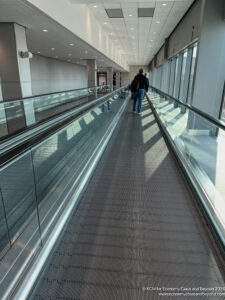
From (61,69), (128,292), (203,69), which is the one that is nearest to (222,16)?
(203,69)

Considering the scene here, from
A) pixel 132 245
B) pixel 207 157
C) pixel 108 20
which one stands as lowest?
pixel 132 245

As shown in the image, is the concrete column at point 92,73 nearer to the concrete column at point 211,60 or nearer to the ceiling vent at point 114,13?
the ceiling vent at point 114,13

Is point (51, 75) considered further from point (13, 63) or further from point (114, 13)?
point (13, 63)

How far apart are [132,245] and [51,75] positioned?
18.6 m

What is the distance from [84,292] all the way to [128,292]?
0.99 feet

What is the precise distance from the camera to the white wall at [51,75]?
15.8m

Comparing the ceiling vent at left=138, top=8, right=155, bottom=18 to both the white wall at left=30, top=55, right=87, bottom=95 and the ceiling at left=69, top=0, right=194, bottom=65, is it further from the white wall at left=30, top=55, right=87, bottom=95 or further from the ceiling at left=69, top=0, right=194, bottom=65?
the white wall at left=30, top=55, right=87, bottom=95

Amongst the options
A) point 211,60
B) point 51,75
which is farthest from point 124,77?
point 211,60

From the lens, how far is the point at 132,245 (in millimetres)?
1937

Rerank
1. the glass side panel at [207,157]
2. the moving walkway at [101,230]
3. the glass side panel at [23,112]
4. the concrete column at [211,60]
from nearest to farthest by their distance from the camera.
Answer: the moving walkway at [101,230]
the glass side panel at [207,157]
the glass side panel at [23,112]
the concrete column at [211,60]

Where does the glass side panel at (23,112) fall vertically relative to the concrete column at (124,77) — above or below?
below

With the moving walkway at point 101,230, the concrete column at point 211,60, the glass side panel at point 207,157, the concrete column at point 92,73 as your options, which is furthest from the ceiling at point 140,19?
the moving walkway at point 101,230

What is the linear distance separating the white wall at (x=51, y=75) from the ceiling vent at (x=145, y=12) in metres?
8.51

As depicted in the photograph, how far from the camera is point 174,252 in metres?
1.86
